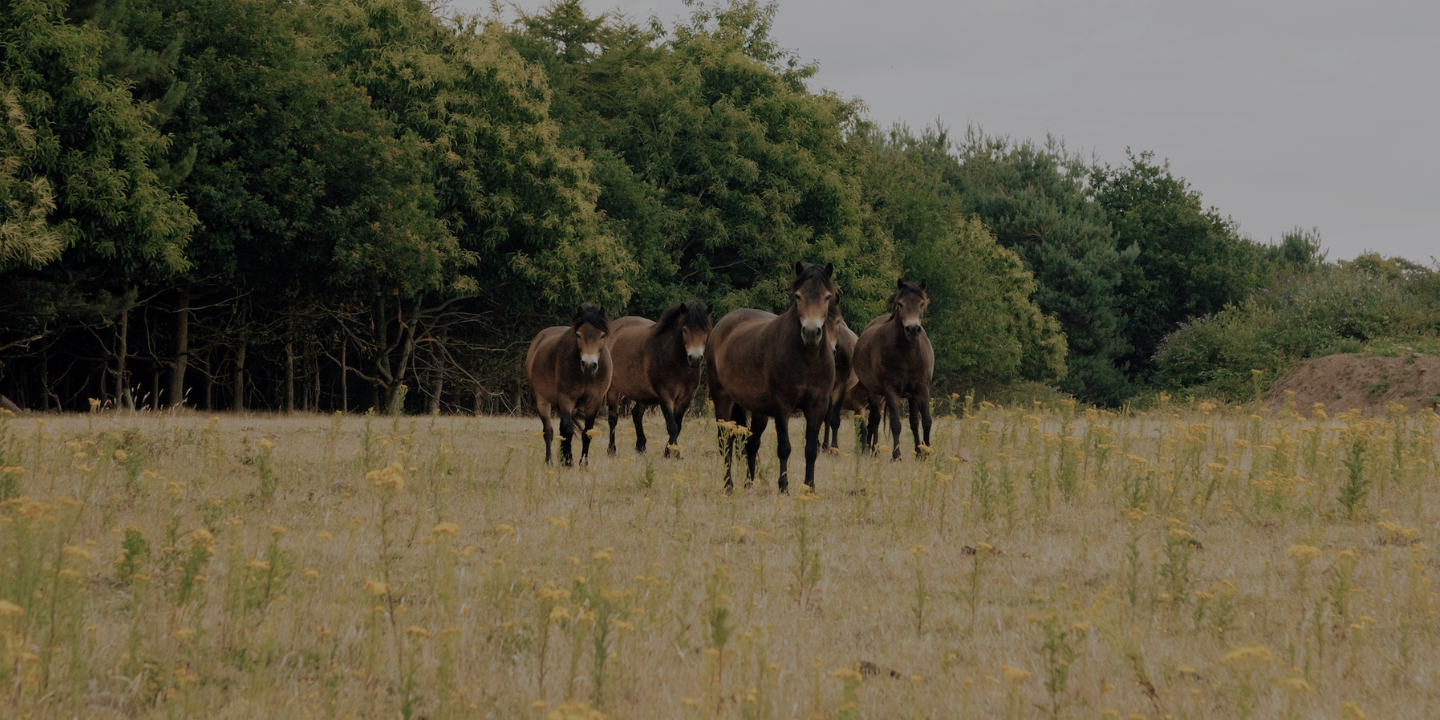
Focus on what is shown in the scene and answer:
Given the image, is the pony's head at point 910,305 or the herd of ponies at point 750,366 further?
the pony's head at point 910,305

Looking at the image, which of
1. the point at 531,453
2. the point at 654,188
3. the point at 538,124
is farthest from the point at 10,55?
the point at 654,188

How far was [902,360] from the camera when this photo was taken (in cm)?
1264

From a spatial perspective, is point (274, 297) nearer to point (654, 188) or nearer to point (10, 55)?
point (10, 55)

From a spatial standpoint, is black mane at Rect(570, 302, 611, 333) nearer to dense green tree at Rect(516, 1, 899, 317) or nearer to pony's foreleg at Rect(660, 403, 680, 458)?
pony's foreleg at Rect(660, 403, 680, 458)

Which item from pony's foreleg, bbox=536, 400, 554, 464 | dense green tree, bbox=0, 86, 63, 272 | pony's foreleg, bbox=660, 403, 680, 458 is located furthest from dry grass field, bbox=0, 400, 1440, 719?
dense green tree, bbox=0, 86, 63, 272

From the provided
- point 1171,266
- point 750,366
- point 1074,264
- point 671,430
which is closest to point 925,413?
point 671,430

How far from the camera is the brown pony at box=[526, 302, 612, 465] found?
1102 centimetres

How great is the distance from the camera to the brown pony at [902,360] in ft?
39.8

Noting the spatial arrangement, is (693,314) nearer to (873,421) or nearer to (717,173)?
(873,421)

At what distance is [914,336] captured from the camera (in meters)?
12.4

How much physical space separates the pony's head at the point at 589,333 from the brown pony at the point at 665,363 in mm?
1042

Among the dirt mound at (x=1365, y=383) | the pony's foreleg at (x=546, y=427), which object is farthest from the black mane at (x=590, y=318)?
the dirt mound at (x=1365, y=383)

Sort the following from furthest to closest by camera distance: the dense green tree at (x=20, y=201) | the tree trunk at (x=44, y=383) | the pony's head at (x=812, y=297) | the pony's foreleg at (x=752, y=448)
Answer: the tree trunk at (x=44, y=383) → the dense green tree at (x=20, y=201) → the pony's foreleg at (x=752, y=448) → the pony's head at (x=812, y=297)

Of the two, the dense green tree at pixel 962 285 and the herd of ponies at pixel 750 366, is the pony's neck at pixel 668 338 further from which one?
the dense green tree at pixel 962 285
